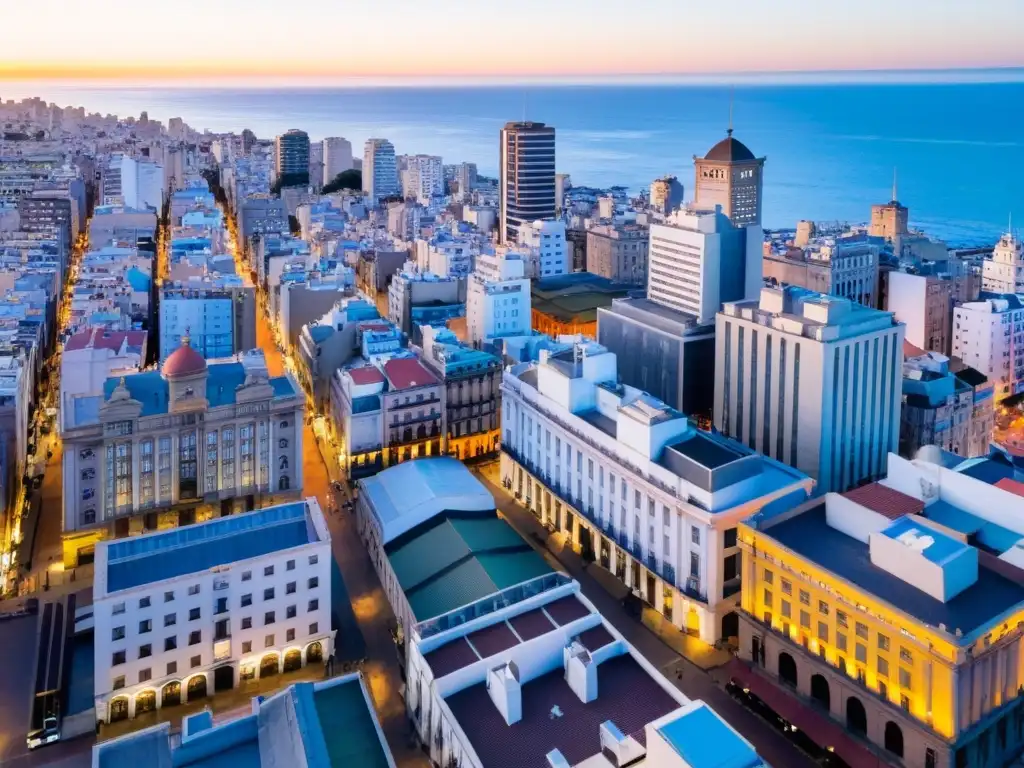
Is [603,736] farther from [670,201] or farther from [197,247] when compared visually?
[670,201]

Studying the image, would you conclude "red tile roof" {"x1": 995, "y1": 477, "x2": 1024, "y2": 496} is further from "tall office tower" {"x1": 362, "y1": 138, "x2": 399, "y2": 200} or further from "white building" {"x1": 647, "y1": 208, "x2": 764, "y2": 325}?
"tall office tower" {"x1": 362, "y1": 138, "x2": 399, "y2": 200}

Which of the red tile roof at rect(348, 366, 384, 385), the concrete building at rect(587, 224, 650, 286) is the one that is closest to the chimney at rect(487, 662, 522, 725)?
the red tile roof at rect(348, 366, 384, 385)

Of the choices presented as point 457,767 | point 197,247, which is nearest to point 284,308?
point 197,247

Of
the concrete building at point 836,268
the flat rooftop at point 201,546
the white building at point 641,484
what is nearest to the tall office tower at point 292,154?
the concrete building at point 836,268

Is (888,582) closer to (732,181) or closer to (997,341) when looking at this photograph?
(997,341)

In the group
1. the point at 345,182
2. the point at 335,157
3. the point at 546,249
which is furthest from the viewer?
the point at 335,157

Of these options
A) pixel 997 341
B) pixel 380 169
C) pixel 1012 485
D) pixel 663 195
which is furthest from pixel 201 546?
pixel 380 169

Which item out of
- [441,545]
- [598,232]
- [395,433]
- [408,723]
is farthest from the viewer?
[598,232]

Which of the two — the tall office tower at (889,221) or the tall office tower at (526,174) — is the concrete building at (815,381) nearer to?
the tall office tower at (889,221)
